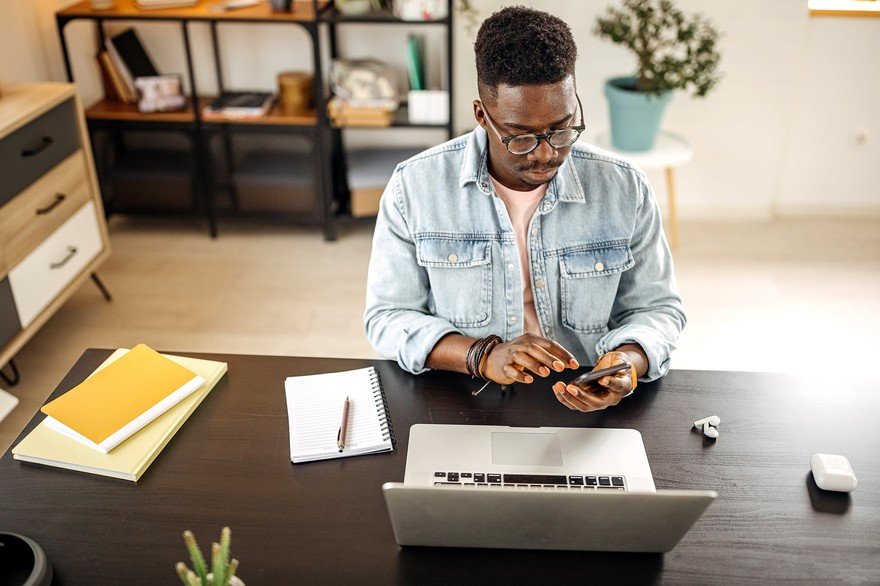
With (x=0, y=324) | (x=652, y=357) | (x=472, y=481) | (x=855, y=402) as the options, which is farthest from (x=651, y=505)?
(x=0, y=324)

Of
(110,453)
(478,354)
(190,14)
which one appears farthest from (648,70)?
(110,453)

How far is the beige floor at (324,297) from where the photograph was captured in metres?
2.74

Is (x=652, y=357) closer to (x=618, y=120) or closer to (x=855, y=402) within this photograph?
(x=855, y=402)

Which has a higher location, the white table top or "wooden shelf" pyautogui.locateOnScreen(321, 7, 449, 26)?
"wooden shelf" pyautogui.locateOnScreen(321, 7, 449, 26)

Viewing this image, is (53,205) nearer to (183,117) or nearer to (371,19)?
(183,117)

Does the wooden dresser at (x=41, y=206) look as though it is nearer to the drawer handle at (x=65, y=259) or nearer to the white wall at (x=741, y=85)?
the drawer handle at (x=65, y=259)

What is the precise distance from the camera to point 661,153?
3123 millimetres

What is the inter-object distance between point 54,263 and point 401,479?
193 cm

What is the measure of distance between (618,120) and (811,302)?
997 mm

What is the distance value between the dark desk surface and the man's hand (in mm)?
33

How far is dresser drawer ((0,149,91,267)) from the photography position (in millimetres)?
2389

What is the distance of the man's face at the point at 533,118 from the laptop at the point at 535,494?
44cm

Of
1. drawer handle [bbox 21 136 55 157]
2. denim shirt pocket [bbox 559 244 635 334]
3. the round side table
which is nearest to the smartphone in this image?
denim shirt pocket [bbox 559 244 635 334]

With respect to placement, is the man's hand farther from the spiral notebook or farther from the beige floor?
the beige floor
